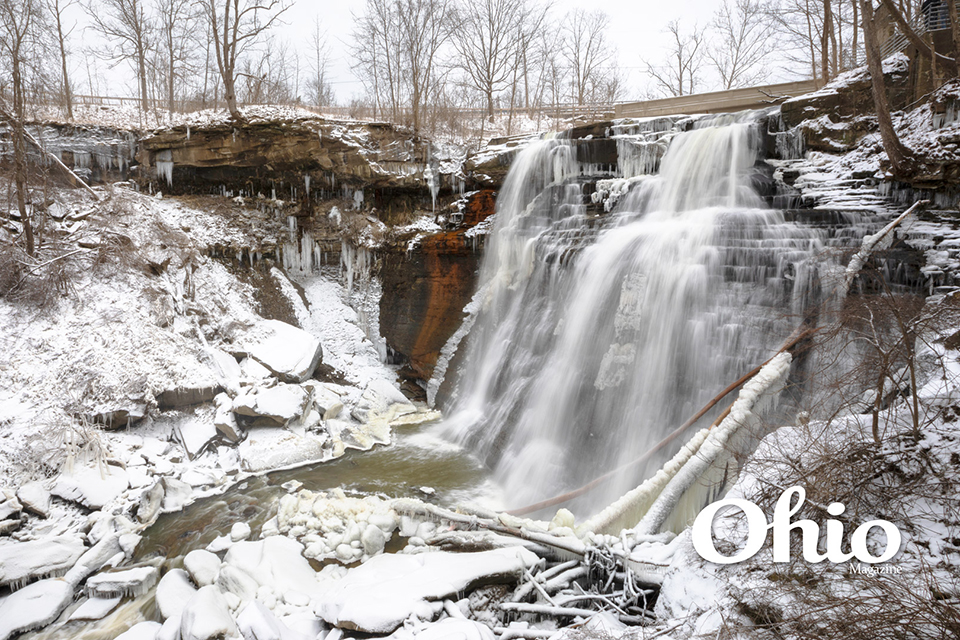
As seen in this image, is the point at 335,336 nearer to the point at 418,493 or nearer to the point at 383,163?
the point at 383,163

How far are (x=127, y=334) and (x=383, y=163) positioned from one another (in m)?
8.37

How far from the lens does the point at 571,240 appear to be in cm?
1103

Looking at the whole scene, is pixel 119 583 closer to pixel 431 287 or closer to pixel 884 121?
pixel 431 287

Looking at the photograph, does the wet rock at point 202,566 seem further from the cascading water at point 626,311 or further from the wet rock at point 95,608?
the cascading water at point 626,311

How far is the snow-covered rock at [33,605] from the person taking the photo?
5.42 m

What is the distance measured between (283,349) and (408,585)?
27.8 feet

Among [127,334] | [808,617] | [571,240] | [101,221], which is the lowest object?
[808,617]

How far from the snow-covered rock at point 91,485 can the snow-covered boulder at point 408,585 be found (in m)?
4.61

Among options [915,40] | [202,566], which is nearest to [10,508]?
[202,566]

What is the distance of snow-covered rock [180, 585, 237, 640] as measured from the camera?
15.3ft

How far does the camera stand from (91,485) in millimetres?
7754

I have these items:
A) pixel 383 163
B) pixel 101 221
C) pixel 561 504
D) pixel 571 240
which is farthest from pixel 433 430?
pixel 101 221

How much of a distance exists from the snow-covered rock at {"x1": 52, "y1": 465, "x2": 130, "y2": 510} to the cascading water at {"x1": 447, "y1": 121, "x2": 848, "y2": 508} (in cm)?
614

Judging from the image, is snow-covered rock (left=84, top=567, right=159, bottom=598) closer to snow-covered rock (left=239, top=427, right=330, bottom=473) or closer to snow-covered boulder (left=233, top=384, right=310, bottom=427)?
snow-covered rock (left=239, top=427, right=330, bottom=473)
